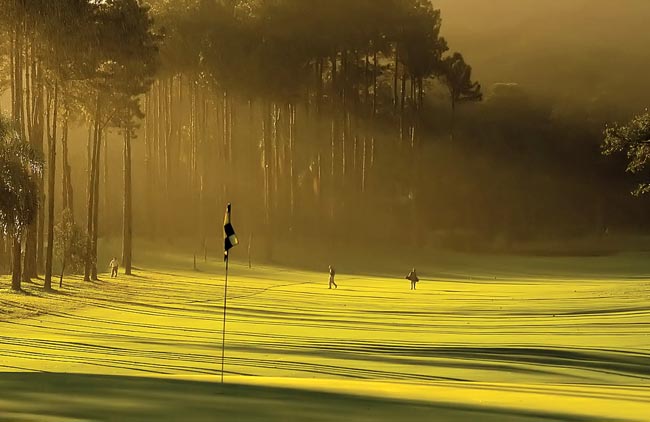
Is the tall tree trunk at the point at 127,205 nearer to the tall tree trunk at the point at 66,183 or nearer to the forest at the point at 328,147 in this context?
the forest at the point at 328,147

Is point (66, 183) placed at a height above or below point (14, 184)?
above

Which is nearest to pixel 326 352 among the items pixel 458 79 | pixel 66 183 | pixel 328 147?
pixel 66 183

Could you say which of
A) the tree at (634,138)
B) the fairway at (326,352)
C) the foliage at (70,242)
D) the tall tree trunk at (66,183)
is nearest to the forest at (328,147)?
the tall tree trunk at (66,183)

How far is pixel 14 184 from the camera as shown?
28438 mm

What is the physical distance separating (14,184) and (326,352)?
37.1ft

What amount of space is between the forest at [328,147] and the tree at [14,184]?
2074 cm

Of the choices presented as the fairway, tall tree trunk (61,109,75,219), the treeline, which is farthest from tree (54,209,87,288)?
tall tree trunk (61,109,75,219)

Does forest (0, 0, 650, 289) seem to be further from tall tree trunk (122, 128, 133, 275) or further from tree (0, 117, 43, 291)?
tree (0, 117, 43, 291)

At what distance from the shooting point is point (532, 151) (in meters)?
110

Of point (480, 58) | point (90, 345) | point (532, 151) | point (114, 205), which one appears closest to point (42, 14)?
point (90, 345)

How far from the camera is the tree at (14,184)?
2841 cm

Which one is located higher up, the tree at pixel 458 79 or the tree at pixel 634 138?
the tree at pixel 458 79

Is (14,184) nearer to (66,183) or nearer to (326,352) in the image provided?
(326,352)

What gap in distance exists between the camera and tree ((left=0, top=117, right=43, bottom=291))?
28.4m
